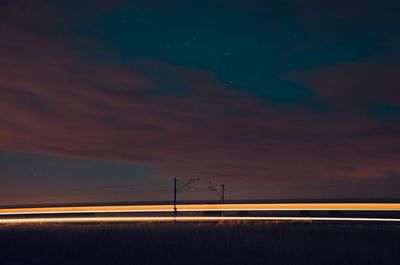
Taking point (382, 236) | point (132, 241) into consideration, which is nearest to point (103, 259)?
point (132, 241)

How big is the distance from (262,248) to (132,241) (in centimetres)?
682

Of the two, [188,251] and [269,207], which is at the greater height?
[269,207]

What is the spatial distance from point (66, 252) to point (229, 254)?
23.5 feet

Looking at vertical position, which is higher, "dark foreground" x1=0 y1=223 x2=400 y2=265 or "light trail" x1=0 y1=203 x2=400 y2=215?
"light trail" x1=0 y1=203 x2=400 y2=215

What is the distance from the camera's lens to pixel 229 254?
22531 mm

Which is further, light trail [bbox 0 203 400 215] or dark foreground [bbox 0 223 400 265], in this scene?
light trail [bbox 0 203 400 215]

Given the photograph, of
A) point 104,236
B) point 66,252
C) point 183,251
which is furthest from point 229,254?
point 104,236

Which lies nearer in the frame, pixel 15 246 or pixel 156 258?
pixel 156 258

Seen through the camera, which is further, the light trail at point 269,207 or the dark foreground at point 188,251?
the light trail at point 269,207

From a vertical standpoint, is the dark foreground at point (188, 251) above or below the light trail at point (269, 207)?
below

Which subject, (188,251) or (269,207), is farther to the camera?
(269,207)

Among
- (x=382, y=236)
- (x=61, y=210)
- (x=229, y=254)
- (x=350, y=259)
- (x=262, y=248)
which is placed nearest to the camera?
(x=350, y=259)

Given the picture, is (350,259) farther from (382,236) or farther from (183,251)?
(382,236)

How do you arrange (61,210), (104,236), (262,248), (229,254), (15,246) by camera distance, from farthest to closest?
1. (61,210)
2. (104,236)
3. (15,246)
4. (262,248)
5. (229,254)
